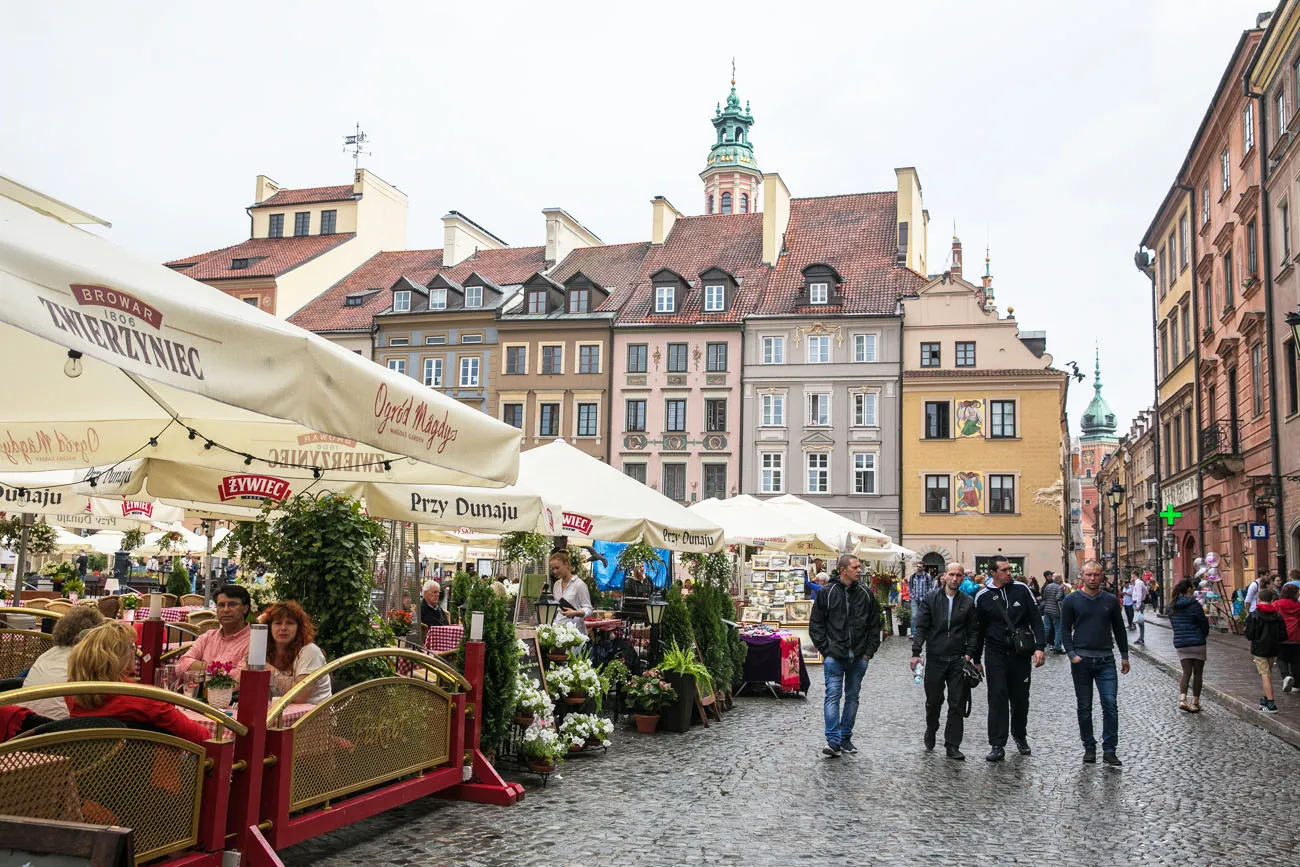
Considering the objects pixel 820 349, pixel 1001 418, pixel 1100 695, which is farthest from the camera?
pixel 820 349

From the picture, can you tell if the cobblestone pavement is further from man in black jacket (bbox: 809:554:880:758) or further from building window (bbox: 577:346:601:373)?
building window (bbox: 577:346:601:373)

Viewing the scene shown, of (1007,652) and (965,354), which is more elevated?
(965,354)

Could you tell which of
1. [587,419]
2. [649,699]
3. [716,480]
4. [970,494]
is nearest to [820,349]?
[716,480]

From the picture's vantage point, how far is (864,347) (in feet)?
168

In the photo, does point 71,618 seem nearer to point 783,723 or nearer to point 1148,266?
point 783,723

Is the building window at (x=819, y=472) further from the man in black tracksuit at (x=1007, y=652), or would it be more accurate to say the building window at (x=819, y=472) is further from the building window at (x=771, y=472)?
the man in black tracksuit at (x=1007, y=652)

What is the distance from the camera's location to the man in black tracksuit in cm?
1154

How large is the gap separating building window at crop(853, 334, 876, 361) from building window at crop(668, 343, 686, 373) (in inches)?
294

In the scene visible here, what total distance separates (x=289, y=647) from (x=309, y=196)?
59.0 meters

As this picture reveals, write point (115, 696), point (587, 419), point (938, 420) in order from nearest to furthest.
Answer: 1. point (115, 696)
2. point (938, 420)
3. point (587, 419)

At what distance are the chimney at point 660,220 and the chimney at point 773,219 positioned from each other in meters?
5.65

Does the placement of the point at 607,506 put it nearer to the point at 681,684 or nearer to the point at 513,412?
the point at 681,684

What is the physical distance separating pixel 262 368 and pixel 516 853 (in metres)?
3.35

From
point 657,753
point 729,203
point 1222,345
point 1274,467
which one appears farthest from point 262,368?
point 729,203
